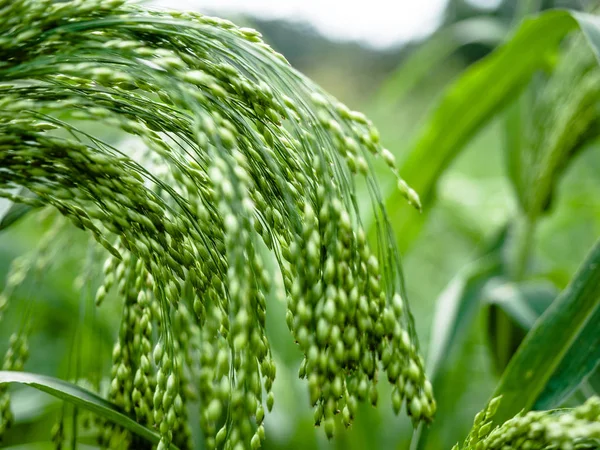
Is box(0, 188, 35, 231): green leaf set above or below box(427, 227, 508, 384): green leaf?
above

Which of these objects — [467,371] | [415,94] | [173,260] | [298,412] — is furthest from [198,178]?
[415,94]

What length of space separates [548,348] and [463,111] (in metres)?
0.65

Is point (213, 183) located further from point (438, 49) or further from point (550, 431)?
point (438, 49)

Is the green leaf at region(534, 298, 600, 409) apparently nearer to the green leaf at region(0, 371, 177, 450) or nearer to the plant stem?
the green leaf at region(0, 371, 177, 450)

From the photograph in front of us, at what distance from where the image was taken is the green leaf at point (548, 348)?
2.48 ft

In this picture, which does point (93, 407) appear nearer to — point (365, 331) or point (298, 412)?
point (365, 331)

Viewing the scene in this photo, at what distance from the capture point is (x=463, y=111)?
128 cm

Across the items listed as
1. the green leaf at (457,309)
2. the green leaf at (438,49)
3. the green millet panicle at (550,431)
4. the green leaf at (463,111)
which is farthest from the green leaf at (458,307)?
the green leaf at (438,49)

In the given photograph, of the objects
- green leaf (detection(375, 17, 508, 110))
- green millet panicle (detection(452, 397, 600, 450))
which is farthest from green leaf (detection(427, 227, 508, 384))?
green leaf (detection(375, 17, 508, 110))

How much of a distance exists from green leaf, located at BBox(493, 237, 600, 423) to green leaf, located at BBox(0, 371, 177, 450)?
0.43 m

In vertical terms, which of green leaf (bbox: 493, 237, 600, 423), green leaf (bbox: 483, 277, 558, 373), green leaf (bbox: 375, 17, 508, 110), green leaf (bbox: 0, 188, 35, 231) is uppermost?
green leaf (bbox: 375, 17, 508, 110)

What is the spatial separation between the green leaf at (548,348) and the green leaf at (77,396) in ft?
1.42

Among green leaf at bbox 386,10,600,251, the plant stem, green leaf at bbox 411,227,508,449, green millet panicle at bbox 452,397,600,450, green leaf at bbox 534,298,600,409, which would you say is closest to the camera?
green millet panicle at bbox 452,397,600,450

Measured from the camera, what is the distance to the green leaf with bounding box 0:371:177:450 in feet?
1.87
